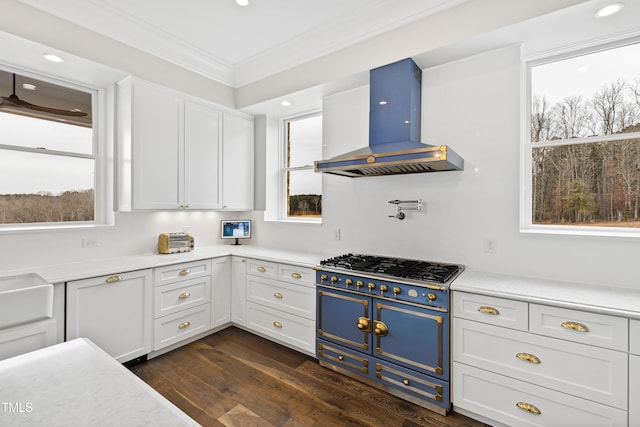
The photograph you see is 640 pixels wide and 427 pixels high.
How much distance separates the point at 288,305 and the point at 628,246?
2.57m

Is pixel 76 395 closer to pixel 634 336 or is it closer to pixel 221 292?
pixel 634 336

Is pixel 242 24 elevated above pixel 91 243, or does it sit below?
above

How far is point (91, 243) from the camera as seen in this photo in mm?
2896

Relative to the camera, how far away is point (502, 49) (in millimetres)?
2359

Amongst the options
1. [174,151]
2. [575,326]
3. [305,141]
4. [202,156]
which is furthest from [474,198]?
[174,151]

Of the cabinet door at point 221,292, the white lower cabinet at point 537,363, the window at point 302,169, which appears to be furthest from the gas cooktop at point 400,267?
the cabinet door at point 221,292

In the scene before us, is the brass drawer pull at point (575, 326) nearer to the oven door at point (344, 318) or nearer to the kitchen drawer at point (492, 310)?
the kitchen drawer at point (492, 310)

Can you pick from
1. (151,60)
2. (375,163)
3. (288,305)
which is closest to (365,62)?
(375,163)

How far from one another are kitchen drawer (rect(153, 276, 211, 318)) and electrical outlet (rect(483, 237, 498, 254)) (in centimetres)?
261

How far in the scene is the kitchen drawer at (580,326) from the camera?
1602 mm

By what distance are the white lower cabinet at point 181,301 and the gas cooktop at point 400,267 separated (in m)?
1.33

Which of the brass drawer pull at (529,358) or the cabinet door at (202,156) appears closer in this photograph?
the brass drawer pull at (529,358)

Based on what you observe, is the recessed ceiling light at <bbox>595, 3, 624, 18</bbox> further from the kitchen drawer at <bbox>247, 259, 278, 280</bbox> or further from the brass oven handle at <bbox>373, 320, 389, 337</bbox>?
the kitchen drawer at <bbox>247, 259, 278, 280</bbox>

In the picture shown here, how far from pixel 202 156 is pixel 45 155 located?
4.36ft
